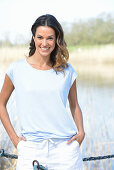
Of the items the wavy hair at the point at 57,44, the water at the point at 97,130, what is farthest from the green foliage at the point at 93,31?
the wavy hair at the point at 57,44

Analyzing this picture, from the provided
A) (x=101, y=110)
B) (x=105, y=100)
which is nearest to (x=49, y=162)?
(x=101, y=110)

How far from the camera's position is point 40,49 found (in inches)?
70.2

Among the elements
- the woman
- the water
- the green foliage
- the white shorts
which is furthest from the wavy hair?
the green foliage

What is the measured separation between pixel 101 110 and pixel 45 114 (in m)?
5.30

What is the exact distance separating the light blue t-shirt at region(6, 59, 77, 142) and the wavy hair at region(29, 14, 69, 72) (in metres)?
0.08

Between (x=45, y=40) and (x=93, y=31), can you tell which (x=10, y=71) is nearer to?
(x=45, y=40)

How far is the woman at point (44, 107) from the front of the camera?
1.67 meters

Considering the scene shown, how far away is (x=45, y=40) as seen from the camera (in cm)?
175

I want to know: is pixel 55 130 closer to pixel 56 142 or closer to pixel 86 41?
pixel 56 142

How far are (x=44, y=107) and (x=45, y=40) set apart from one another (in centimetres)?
33

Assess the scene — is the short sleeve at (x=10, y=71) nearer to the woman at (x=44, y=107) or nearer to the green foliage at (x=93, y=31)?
the woman at (x=44, y=107)

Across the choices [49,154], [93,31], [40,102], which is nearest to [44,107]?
[40,102]

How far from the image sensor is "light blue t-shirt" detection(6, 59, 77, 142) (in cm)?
169

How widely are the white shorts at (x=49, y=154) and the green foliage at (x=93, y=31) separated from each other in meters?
21.9
